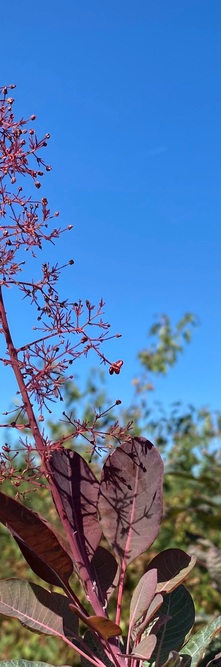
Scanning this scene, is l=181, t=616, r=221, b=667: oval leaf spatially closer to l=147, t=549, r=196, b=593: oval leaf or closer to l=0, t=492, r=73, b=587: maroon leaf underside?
l=147, t=549, r=196, b=593: oval leaf

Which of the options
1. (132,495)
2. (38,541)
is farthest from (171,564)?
(38,541)

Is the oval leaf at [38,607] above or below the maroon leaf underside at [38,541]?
below

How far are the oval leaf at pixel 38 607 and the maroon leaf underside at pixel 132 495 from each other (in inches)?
4.3

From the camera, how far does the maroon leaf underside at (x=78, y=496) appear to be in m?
1.01

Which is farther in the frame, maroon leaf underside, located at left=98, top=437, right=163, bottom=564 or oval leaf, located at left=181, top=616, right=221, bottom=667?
oval leaf, located at left=181, top=616, right=221, bottom=667

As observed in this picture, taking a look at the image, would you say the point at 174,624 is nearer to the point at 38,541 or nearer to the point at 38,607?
the point at 38,607

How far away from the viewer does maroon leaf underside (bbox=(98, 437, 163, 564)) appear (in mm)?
1059

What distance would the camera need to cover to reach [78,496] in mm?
1038

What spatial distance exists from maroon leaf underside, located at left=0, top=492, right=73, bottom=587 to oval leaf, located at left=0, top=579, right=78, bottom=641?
2.1 inches

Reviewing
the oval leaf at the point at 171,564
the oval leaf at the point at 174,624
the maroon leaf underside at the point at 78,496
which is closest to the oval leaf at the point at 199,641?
the oval leaf at the point at 174,624


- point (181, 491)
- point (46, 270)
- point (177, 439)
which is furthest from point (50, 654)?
point (46, 270)

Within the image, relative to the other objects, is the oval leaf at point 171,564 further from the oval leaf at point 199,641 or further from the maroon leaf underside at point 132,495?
the oval leaf at point 199,641

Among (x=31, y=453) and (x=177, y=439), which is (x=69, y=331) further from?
(x=177, y=439)

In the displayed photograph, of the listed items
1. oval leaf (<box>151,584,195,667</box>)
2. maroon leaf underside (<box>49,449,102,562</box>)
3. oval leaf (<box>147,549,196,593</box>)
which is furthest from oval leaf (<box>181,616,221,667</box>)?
maroon leaf underside (<box>49,449,102,562</box>)
